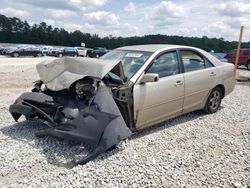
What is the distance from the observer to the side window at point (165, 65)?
18.3 ft

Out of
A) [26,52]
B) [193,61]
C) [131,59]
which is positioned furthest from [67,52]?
[131,59]

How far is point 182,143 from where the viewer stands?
513 centimetres

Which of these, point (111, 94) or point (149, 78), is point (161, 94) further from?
point (111, 94)

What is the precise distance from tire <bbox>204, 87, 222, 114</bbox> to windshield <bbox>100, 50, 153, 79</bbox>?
2.05m

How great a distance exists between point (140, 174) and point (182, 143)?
1.46 m

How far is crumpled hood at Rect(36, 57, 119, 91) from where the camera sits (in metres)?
4.95

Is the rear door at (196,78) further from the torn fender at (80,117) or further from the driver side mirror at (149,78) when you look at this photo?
the torn fender at (80,117)

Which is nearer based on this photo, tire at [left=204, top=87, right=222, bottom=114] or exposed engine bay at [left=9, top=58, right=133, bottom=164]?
exposed engine bay at [left=9, top=58, right=133, bottom=164]

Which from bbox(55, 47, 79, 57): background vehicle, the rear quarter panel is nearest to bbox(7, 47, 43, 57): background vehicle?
bbox(55, 47, 79, 57): background vehicle

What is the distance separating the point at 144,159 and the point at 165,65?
2088mm

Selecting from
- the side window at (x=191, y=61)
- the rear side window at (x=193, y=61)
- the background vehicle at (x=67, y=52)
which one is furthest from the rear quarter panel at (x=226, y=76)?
the background vehicle at (x=67, y=52)

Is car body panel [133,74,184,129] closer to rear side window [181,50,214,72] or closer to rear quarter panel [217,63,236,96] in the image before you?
rear side window [181,50,214,72]

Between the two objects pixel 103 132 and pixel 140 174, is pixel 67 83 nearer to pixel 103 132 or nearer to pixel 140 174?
pixel 103 132

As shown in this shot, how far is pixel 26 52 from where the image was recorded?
1607 inches
